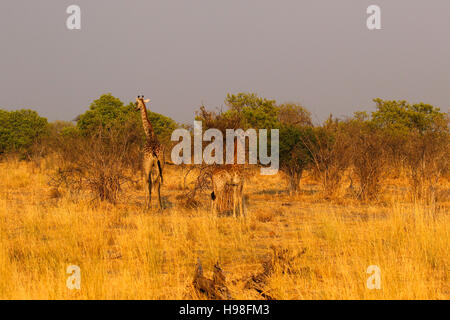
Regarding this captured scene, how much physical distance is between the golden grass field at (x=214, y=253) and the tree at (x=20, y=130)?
23709 millimetres

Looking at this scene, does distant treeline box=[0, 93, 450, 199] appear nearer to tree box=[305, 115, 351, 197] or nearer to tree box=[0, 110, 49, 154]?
tree box=[305, 115, 351, 197]

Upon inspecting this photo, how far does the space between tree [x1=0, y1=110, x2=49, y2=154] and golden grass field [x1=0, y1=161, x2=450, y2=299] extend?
23.7m

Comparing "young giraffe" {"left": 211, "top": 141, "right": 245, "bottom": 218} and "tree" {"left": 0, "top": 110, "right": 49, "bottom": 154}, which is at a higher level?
"tree" {"left": 0, "top": 110, "right": 49, "bottom": 154}

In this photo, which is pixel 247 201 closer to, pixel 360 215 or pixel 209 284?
pixel 360 215

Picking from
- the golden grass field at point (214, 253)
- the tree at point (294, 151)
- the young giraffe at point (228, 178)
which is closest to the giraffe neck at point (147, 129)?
the golden grass field at point (214, 253)

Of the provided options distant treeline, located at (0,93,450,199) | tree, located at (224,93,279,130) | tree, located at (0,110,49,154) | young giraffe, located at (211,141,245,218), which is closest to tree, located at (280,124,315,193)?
distant treeline, located at (0,93,450,199)

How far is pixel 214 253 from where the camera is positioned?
24.4 feet

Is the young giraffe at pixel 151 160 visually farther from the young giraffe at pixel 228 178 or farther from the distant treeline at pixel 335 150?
the young giraffe at pixel 228 178

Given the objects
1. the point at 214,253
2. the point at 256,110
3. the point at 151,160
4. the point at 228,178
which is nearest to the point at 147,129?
the point at 151,160

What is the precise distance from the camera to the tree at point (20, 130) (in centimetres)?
3353

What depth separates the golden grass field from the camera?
5.29m

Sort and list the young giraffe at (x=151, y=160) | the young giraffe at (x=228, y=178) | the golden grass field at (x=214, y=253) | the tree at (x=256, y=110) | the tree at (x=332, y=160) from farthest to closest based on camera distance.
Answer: the tree at (x=256, y=110) < the tree at (x=332, y=160) < the young giraffe at (x=151, y=160) < the young giraffe at (x=228, y=178) < the golden grass field at (x=214, y=253)

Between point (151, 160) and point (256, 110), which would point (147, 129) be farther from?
point (256, 110)
